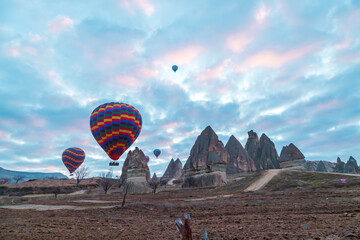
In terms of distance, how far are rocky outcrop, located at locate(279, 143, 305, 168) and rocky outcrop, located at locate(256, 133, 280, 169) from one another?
17.5 metres

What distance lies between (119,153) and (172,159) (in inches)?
3426

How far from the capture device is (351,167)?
84125 mm

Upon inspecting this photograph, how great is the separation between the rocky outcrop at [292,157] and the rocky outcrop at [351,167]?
123 ft

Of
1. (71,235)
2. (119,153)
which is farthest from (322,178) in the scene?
(71,235)

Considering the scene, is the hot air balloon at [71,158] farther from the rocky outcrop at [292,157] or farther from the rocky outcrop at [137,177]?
the rocky outcrop at [292,157]

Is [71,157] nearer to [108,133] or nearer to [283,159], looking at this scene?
[108,133]

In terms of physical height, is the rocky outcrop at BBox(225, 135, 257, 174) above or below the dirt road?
above

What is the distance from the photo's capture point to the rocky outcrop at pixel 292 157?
6097 centimetres

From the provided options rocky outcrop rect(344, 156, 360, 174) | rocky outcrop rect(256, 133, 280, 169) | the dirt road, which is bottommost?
the dirt road

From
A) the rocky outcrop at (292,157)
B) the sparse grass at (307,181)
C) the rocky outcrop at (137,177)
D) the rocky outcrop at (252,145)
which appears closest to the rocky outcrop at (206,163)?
the rocky outcrop at (137,177)

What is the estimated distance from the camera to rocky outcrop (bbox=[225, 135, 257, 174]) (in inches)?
2916

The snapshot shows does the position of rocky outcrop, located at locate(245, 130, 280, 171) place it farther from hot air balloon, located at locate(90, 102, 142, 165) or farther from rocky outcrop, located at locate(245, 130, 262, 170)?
hot air balloon, located at locate(90, 102, 142, 165)

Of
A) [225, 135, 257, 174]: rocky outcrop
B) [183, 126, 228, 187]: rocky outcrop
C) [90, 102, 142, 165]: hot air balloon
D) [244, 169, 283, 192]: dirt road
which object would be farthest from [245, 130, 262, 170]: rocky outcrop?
[90, 102, 142, 165]: hot air balloon

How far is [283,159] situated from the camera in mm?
63031
